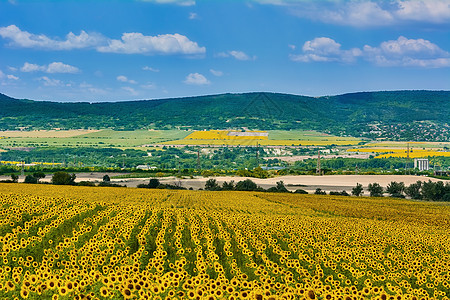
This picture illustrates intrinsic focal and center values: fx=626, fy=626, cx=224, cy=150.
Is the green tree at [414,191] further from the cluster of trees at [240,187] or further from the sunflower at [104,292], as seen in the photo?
the sunflower at [104,292]

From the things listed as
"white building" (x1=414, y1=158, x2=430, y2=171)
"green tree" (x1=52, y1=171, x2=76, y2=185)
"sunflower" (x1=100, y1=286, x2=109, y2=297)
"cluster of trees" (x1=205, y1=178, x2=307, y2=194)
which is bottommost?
"white building" (x1=414, y1=158, x2=430, y2=171)

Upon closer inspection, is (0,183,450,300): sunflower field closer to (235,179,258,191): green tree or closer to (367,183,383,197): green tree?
(235,179,258,191): green tree

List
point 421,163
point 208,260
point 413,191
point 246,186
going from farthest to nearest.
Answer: point 421,163
point 246,186
point 413,191
point 208,260

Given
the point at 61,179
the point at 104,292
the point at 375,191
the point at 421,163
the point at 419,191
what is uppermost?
the point at 104,292

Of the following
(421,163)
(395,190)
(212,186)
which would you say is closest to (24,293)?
(212,186)

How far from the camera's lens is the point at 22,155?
191375 mm

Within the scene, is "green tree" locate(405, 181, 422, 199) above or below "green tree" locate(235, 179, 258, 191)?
below

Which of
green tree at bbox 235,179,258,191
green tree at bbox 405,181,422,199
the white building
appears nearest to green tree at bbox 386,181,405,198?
green tree at bbox 405,181,422,199

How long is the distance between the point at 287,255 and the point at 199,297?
792cm

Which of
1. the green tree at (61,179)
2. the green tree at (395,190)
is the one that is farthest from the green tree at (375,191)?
the green tree at (61,179)

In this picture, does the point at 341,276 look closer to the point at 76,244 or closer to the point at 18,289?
the point at 76,244

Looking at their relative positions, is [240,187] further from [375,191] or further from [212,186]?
[375,191]

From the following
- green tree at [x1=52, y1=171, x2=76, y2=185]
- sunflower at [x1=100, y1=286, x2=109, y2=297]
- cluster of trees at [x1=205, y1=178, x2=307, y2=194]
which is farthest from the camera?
cluster of trees at [x1=205, y1=178, x2=307, y2=194]

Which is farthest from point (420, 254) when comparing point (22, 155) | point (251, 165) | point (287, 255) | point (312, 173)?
point (22, 155)
